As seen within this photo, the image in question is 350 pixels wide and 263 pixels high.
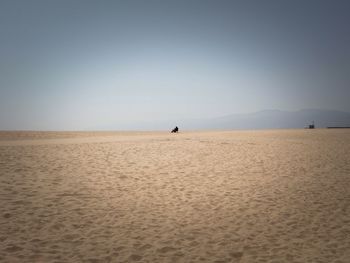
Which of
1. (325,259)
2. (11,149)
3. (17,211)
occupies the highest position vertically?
(11,149)

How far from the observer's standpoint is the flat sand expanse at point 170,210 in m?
7.93

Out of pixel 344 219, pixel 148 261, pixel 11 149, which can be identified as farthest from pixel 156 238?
pixel 11 149

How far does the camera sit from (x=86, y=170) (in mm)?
16484

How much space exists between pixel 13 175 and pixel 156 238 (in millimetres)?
9069

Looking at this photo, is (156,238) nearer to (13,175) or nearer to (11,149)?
(13,175)

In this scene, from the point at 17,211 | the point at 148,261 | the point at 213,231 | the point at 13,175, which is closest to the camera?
the point at 148,261

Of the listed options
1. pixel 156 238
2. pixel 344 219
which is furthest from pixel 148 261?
pixel 344 219

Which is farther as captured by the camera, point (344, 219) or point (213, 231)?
point (344, 219)

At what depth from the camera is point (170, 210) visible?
439 inches

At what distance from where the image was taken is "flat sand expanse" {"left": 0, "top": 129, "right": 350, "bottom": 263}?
7926 mm

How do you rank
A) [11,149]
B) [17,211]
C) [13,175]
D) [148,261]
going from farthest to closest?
[11,149], [13,175], [17,211], [148,261]

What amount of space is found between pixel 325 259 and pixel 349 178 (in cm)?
1036

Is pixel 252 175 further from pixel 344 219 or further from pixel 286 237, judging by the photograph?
pixel 286 237

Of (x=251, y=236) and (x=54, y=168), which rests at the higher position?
(x=54, y=168)
